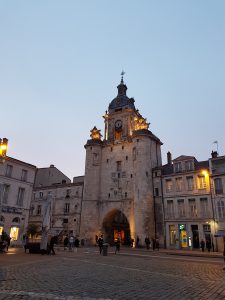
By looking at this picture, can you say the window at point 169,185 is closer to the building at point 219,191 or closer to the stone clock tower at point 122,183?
the stone clock tower at point 122,183

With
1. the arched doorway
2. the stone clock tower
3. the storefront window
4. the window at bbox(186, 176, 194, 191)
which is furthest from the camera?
the arched doorway

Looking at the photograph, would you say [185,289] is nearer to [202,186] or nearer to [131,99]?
[202,186]

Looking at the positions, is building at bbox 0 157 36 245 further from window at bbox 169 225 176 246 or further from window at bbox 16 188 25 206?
window at bbox 169 225 176 246

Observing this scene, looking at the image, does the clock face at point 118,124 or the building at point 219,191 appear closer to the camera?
the building at point 219,191

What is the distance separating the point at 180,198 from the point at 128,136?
50.6 ft

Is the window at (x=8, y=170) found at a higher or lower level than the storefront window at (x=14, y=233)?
higher

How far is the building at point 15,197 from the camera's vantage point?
2970 cm

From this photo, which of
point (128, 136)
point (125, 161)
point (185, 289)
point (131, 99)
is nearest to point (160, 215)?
point (125, 161)

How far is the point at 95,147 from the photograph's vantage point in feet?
153

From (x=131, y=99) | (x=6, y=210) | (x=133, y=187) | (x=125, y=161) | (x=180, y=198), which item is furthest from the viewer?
(x=131, y=99)

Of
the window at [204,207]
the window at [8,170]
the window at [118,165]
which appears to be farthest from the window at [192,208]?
the window at [8,170]

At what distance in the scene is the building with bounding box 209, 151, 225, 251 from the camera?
1182 inches

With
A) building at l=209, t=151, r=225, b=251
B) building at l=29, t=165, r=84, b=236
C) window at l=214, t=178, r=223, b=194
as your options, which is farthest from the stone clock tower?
window at l=214, t=178, r=223, b=194

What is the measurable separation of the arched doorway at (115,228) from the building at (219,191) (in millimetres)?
17423
